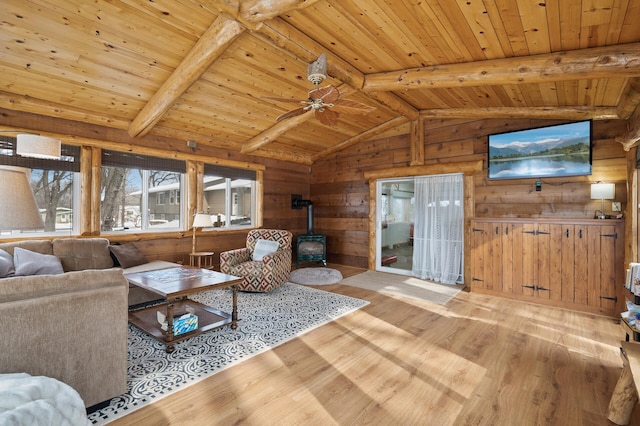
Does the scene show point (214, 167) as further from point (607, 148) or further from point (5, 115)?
point (607, 148)

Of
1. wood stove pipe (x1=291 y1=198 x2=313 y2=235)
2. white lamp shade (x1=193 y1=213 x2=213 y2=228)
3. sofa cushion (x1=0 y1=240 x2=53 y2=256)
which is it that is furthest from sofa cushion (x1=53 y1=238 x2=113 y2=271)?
wood stove pipe (x1=291 y1=198 x2=313 y2=235)

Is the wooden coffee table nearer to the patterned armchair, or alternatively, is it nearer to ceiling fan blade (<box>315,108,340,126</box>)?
the patterned armchair

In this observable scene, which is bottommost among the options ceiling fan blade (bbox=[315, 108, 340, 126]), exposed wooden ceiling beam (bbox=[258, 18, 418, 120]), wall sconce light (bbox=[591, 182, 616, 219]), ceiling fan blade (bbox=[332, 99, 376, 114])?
wall sconce light (bbox=[591, 182, 616, 219])

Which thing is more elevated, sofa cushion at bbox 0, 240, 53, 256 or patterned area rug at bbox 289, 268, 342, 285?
sofa cushion at bbox 0, 240, 53, 256

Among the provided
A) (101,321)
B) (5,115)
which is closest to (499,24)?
(101,321)

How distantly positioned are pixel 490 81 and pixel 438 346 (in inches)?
116

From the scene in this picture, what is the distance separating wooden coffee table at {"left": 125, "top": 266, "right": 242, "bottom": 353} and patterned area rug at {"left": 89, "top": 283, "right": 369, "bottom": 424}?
0.12m

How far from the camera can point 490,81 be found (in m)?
3.42

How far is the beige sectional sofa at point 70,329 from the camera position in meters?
1.65

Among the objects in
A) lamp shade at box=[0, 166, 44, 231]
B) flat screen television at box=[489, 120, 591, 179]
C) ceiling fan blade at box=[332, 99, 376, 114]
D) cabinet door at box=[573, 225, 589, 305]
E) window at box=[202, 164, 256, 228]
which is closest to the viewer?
lamp shade at box=[0, 166, 44, 231]

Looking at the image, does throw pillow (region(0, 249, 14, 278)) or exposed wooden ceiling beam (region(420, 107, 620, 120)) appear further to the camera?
exposed wooden ceiling beam (region(420, 107, 620, 120))

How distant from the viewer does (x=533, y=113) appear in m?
4.42

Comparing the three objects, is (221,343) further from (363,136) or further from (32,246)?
(363,136)

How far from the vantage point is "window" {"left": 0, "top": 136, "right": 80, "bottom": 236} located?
13.4 ft
